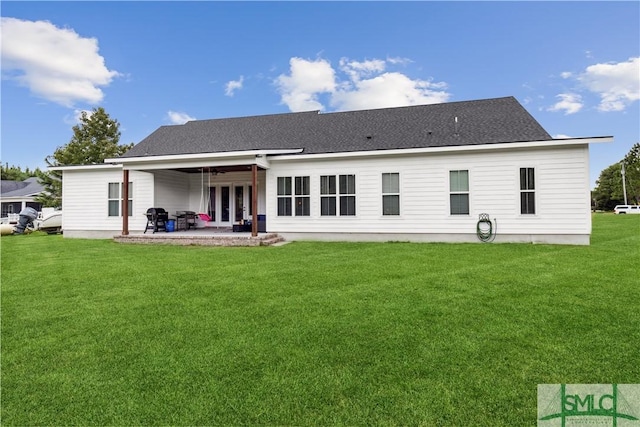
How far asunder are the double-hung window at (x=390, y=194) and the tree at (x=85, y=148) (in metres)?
26.3

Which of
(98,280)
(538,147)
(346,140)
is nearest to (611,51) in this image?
(538,147)

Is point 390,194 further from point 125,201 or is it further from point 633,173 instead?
point 633,173

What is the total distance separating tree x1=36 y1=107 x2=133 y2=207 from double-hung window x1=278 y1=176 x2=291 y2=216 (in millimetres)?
22955

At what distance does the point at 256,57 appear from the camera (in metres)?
19.2

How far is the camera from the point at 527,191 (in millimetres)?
10438

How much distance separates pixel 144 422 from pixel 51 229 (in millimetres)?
20796

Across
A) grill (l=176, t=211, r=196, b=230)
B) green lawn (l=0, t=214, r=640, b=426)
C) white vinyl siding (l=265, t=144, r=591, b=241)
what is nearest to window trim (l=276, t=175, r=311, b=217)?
white vinyl siding (l=265, t=144, r=591, b=241)

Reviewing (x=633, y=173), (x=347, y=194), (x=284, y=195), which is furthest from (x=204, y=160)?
(x=633, y=173)

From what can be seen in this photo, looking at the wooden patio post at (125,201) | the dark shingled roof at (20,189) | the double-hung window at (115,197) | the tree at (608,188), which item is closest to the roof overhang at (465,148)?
the wooden patio post at (125,201)

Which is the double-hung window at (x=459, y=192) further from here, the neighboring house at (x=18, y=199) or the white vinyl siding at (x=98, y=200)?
the neighboring house at (x=18, y=199)

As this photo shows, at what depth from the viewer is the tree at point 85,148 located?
28047mm

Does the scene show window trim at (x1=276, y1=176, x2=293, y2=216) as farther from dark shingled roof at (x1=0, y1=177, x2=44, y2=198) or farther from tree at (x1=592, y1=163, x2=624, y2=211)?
tree at (x1=592, y1=163, x2=624, y2=211)

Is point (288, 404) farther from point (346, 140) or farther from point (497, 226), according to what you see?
point (346, 140)

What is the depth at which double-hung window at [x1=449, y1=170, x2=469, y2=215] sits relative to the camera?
1101cm
